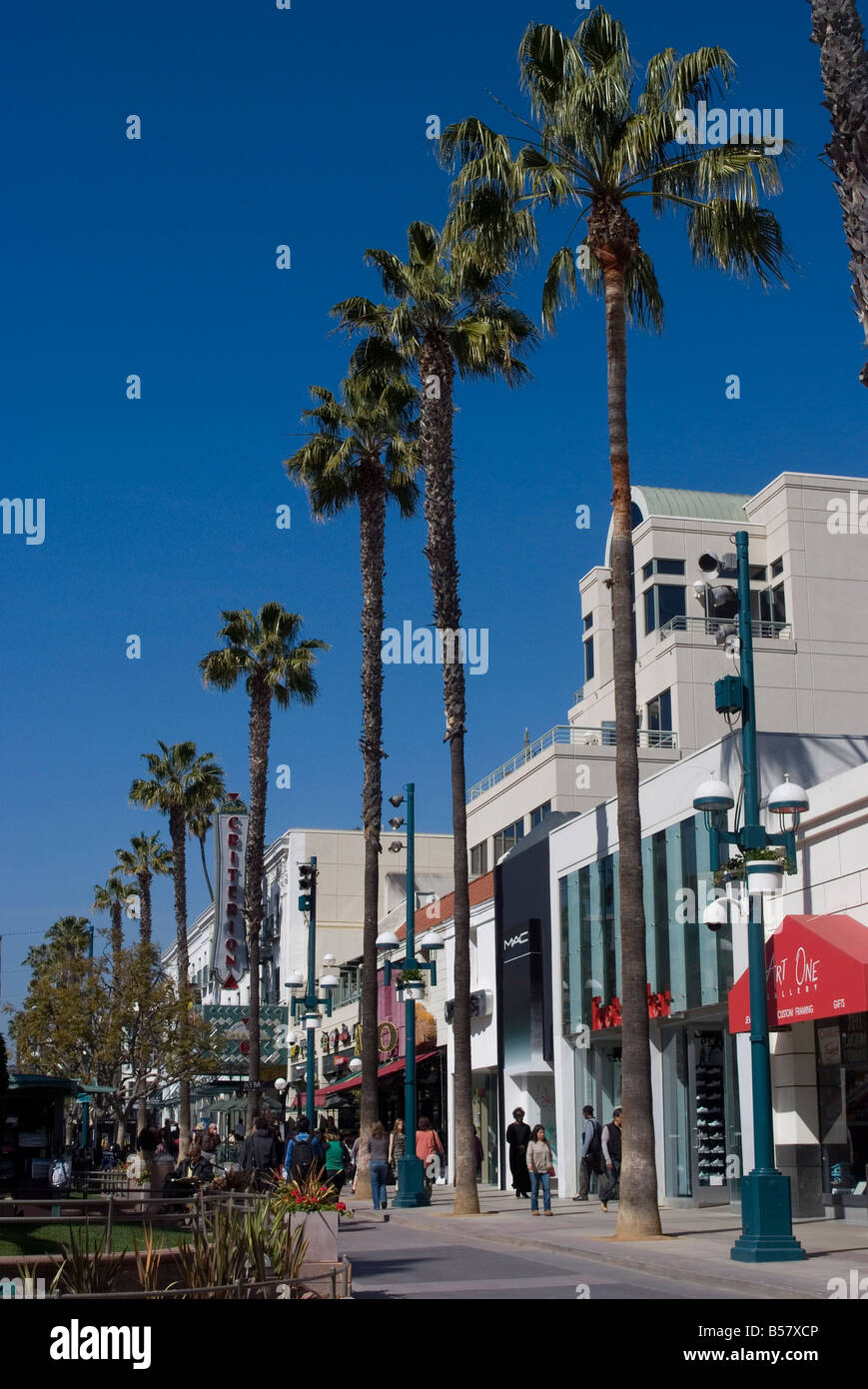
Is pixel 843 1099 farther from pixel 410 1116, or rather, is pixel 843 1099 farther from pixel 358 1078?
pixel 358 1078

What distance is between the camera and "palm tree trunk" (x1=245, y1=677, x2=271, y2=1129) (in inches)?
1839

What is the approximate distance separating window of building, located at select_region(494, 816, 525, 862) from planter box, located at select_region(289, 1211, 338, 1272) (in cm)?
3176

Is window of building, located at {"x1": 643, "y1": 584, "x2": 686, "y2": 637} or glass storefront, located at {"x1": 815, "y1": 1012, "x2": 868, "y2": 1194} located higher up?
window of building, located at {"x1": 643, "y1": 584, "x2": 686, "y2": 637}

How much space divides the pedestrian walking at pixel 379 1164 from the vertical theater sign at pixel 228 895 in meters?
27.9

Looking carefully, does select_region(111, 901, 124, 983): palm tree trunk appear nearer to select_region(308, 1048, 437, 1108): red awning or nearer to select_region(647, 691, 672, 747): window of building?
select_region(308, 1048, 437, 1108): red awning

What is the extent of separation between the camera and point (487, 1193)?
112 feet

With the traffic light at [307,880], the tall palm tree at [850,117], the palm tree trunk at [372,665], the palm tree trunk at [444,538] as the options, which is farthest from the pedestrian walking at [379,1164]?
the tall palm tree at [850,117]

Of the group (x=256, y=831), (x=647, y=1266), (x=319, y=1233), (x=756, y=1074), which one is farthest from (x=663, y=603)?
(x=319, y=1233)

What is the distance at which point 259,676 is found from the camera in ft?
161

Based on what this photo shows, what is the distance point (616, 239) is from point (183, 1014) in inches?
1706

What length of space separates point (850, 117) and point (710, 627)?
31.2 m

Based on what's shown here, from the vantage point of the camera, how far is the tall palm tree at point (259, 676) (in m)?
48.1

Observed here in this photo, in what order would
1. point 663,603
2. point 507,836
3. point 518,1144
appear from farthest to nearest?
point 663,603 → point 507,836 → point 518,1144

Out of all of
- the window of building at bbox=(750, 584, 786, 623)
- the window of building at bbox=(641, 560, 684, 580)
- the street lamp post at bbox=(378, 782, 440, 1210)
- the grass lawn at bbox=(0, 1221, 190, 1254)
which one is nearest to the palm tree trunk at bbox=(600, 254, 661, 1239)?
the grass lawn at bbox=(0, 1221, 190, 1254)
